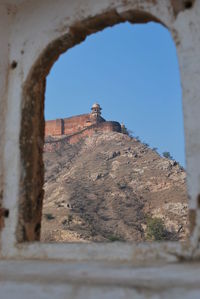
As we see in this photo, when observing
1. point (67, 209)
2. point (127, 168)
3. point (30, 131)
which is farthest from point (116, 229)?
point (30, 131)

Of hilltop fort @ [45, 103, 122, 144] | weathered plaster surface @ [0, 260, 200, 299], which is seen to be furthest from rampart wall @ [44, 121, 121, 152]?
weathered plaster surface @ [0, 260, 200, 299]

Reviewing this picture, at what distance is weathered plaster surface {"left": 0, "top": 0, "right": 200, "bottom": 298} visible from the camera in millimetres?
1945

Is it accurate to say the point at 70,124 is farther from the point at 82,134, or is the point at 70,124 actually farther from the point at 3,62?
the point at 3,62

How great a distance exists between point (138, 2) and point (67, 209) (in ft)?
93.9

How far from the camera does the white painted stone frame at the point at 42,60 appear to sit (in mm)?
2480

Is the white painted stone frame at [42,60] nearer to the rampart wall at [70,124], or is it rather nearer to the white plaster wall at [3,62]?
the white plaster wall at [3,62]

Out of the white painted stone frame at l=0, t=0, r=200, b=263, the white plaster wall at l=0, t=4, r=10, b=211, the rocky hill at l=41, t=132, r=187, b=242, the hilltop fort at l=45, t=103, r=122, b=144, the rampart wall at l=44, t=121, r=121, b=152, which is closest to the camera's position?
the white painted stone frame at l=0, t=0, r=200, b=263

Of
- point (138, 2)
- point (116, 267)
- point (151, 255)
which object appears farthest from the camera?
point (138, 2)

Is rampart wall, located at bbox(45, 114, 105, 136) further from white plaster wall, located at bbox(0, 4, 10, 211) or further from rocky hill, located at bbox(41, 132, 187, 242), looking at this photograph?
white plaster wall, located at bbox(0, 4, 10, 211)

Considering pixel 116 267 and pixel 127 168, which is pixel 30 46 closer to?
pixel 116 267

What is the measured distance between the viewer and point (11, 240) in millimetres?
3178

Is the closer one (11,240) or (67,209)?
(11,240)

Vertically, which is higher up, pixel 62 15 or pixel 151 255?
pixel 62 15

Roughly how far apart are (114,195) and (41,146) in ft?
99.0
